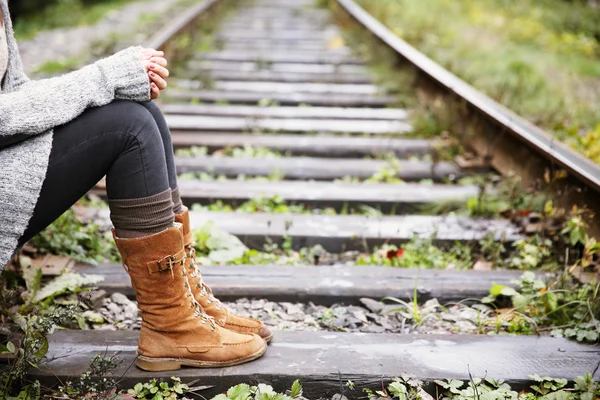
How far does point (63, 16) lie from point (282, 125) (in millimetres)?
8559

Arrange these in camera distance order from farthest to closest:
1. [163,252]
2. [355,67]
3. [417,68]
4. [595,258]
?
[355,67]
[417,68]
[595,258]
[163,252]

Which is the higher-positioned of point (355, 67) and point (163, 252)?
point (355, 67)

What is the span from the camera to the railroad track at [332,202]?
2068 millimetres

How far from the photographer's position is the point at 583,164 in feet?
10.0

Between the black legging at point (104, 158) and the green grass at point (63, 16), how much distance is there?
8.27 meters

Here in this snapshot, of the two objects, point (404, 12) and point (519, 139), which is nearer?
point (519, 139)

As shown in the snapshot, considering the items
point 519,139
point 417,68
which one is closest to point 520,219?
point 519,139

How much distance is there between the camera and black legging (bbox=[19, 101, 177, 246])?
180cm

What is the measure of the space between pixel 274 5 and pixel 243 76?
558 centimetres

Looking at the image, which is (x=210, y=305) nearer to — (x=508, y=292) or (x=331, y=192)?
(x=508, y=292)

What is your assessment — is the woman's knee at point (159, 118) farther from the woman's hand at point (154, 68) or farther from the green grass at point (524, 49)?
the green grass at point (524, 49)

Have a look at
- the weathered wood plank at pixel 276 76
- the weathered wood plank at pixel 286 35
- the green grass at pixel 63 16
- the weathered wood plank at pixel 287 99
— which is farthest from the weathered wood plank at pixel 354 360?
the green grass at pixel 63 16

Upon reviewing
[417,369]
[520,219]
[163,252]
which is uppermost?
[163,252]

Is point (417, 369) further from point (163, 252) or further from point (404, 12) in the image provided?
point (404, 12)
